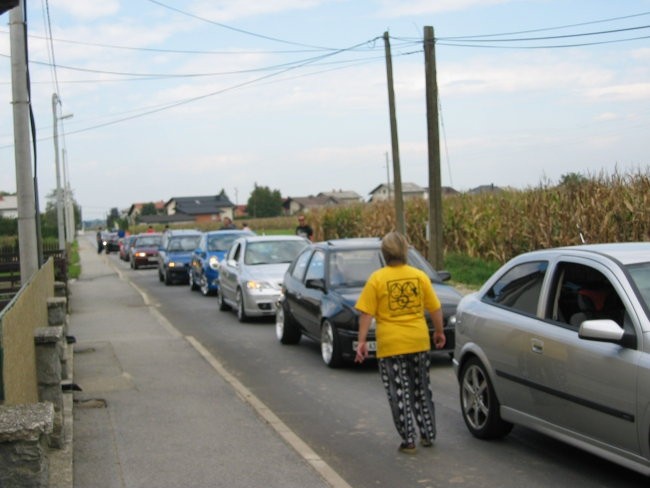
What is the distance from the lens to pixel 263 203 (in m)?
155

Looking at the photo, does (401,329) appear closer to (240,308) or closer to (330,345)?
(330,345)

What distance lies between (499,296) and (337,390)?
3.12 meters

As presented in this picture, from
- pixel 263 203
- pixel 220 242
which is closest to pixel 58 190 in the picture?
pixel 220 242

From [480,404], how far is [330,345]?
4.09m

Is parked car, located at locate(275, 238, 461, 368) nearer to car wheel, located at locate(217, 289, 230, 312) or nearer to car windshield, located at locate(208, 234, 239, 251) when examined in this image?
car wheel, located at locate(217, 289, 230, 312)

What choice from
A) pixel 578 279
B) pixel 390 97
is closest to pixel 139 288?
pixel 390 97

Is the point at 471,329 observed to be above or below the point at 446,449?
above

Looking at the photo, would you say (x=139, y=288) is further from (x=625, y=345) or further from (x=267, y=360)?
(x=625, y=345)

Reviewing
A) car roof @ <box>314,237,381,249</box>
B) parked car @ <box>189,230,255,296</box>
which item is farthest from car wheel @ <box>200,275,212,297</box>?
car roof @ <box>314,237,381,249</box>

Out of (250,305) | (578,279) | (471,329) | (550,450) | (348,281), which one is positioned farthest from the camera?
(250,305)

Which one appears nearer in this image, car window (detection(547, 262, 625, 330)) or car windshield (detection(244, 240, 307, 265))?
car window (detection(547, 262, 625, 330))

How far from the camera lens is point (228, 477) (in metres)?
6.54

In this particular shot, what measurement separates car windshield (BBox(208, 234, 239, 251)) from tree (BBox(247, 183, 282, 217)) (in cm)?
12801

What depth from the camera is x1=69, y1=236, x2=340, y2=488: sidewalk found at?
661 centimetres
